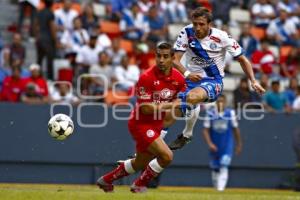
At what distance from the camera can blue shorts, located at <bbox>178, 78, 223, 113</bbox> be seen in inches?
608

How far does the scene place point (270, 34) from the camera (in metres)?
27.4

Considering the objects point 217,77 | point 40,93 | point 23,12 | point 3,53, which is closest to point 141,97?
point 217,77

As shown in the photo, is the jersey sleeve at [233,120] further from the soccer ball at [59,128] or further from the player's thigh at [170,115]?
the soccer ball at [59,128]

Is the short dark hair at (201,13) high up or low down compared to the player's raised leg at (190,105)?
up

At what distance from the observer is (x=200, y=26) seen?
15.5 meters

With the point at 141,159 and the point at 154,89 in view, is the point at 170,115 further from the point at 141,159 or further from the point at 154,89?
the point at 141,159

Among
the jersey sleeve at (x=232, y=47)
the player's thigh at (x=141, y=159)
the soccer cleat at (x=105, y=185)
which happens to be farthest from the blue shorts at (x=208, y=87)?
the soccer cleat at (x=105, y=185)

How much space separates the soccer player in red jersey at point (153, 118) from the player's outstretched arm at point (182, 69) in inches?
3.9

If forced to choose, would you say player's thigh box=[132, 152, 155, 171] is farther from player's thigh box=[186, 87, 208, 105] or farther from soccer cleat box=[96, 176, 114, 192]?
player's thigh box=[186, 87, 208, 105]

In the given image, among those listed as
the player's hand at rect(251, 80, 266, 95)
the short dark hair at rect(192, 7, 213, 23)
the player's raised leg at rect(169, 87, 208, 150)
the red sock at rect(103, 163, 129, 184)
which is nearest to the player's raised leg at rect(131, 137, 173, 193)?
the red sock at rect(103, 163, 129, 184)

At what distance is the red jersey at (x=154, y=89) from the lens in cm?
1505

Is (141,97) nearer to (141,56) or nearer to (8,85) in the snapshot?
(8,85)

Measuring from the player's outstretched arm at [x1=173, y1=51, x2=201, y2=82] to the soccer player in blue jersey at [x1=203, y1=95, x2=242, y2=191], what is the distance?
5729 mm

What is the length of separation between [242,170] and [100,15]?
20.3 feet
